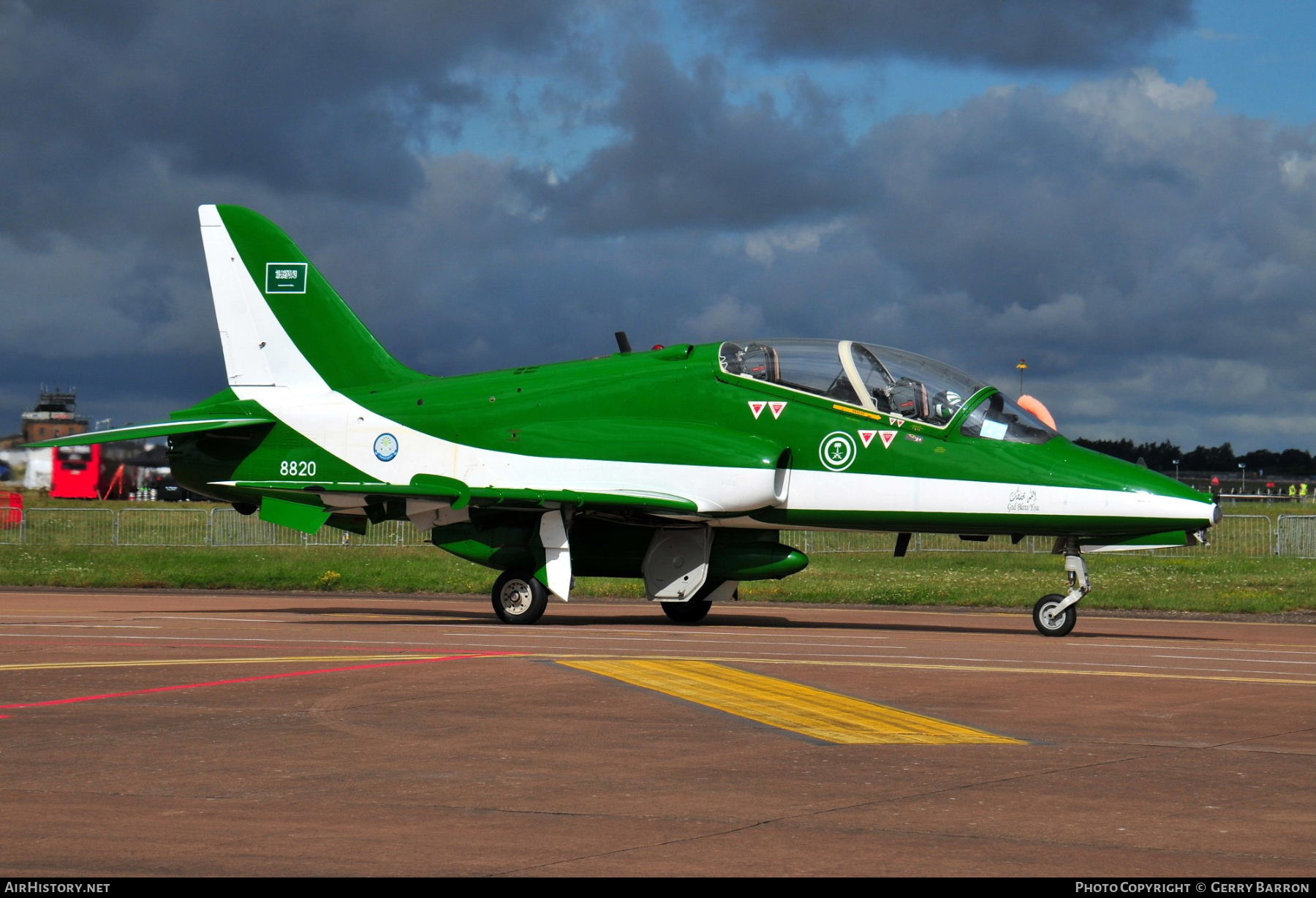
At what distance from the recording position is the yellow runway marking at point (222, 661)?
13445 millimetres

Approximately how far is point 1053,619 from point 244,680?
10.4 metres

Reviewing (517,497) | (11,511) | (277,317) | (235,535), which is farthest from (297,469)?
(11,511)

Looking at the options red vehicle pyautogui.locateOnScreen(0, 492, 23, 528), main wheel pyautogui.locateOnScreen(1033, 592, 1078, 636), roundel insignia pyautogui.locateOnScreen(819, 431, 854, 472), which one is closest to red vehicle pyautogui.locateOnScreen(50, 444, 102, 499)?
red vehicle pyautogui.locateOnScreen(0, 492, 23, 528)

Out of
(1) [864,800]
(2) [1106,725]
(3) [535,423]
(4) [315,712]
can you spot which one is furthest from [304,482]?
(1) [864,800]

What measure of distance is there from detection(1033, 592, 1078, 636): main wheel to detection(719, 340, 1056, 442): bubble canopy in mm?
2119

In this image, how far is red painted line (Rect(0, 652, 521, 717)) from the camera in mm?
11002

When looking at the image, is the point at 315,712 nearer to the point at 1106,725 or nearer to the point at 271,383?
the point at 1106,725

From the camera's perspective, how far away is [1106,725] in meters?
10.1

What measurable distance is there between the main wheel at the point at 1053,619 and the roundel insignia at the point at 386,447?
942 centimetres

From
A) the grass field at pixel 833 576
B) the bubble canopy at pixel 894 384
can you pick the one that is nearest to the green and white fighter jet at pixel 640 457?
the bubble canopy at pixel 894 384

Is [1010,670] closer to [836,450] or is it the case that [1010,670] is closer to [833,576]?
[836,450]

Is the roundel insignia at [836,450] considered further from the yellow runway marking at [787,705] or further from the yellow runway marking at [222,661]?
the yellow runway marking at [222,661]
